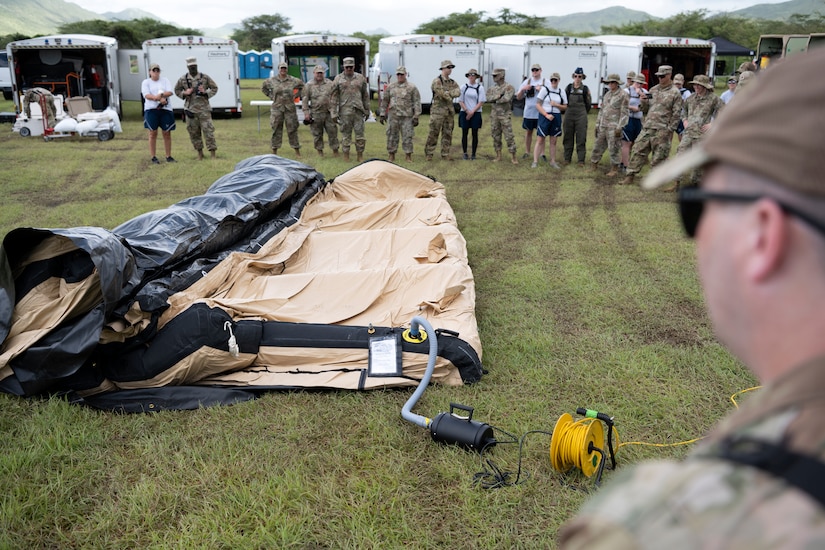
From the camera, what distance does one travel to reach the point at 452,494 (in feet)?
10.5

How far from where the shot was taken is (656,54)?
2173cm

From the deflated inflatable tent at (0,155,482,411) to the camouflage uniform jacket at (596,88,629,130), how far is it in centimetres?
654

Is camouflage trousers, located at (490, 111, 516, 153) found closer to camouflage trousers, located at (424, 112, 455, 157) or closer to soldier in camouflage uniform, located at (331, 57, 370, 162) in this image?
camouflage trousers, located at (424, 112, 455, 157)

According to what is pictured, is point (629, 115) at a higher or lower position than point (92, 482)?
higher

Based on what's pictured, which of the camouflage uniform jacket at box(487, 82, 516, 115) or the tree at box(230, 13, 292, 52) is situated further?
the tree at box(230, 13, 292, 52)

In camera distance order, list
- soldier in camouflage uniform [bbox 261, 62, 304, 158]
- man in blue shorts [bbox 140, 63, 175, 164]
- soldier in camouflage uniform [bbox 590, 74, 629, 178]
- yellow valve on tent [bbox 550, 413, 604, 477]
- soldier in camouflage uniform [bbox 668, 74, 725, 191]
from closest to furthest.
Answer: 1. yellow valve on tent [bbox 550, 413, 604, 477]
2. soldier in camouflage uniform [bbox 668, 74, 725, 191]
3. soldier in camouflage uniform [bbox 590, 74, 629, 178]
4. man in blue shorts [bbox 140, 63, 175, 164]
5. soldier in camouflage uniform [bbox 261, 62, 304, 158]

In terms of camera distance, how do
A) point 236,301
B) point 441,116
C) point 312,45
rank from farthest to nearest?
point 312,45, point 441,116, point 236,301

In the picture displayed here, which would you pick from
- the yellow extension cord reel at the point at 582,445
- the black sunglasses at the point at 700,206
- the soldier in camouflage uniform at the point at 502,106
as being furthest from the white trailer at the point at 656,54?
the black sunglasses at the point at 700,206

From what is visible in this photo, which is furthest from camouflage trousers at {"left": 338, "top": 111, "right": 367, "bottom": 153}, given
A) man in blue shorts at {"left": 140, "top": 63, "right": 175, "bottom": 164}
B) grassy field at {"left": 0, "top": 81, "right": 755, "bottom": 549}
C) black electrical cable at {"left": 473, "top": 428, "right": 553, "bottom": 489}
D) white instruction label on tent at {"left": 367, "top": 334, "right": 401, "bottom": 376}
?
black electrical cable at {"left": 473, "top": 428, "right": 553, "bottom": 489}

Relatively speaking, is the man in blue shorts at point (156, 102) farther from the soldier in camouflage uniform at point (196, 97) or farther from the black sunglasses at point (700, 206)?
the black sunglasses at point (700, 206)

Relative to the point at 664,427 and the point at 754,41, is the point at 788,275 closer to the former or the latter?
the point at 664,427

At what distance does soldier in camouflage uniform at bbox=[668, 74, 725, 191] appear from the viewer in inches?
392

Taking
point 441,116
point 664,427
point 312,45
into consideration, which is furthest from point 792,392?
point 312,45

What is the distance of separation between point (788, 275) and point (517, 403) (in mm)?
3302
